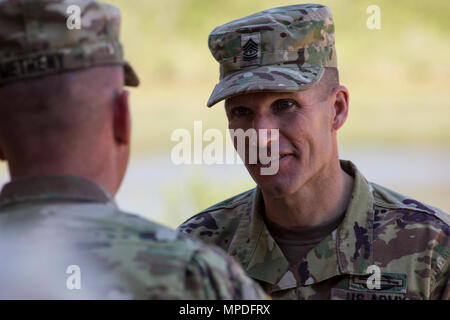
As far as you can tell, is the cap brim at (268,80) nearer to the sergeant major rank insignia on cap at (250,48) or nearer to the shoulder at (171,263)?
the sergeant major rank insignia on cap at (250,48)

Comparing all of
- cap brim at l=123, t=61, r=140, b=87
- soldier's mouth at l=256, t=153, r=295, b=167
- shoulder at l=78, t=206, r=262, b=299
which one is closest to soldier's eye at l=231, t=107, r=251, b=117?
soldier's mouth at l=256, t=153, r=295, b=167

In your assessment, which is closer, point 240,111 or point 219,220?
point 240,111

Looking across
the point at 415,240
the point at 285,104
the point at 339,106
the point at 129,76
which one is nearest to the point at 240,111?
the point at 285,104

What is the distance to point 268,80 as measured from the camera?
3285mm

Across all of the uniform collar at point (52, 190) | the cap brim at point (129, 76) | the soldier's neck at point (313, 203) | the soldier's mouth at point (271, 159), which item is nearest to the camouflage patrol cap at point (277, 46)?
the soldier's mouth at point (271, 159)

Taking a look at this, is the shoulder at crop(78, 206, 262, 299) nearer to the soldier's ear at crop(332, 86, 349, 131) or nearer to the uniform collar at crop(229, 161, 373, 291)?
the uniform collar at crop(229, 161, 373, 291)

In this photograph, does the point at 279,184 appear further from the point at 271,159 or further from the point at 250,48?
the point at 250,48

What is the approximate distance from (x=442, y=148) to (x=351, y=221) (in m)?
10.0

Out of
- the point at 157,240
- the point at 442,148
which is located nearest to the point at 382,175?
the point at 442,148

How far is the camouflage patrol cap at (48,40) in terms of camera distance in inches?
82.8

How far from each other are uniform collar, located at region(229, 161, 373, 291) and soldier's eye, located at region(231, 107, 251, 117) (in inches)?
18.3

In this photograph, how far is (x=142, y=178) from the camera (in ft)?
34.4

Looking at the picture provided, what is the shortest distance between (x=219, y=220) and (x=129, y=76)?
4.79 feet

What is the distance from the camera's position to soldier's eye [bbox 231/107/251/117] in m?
3.39
